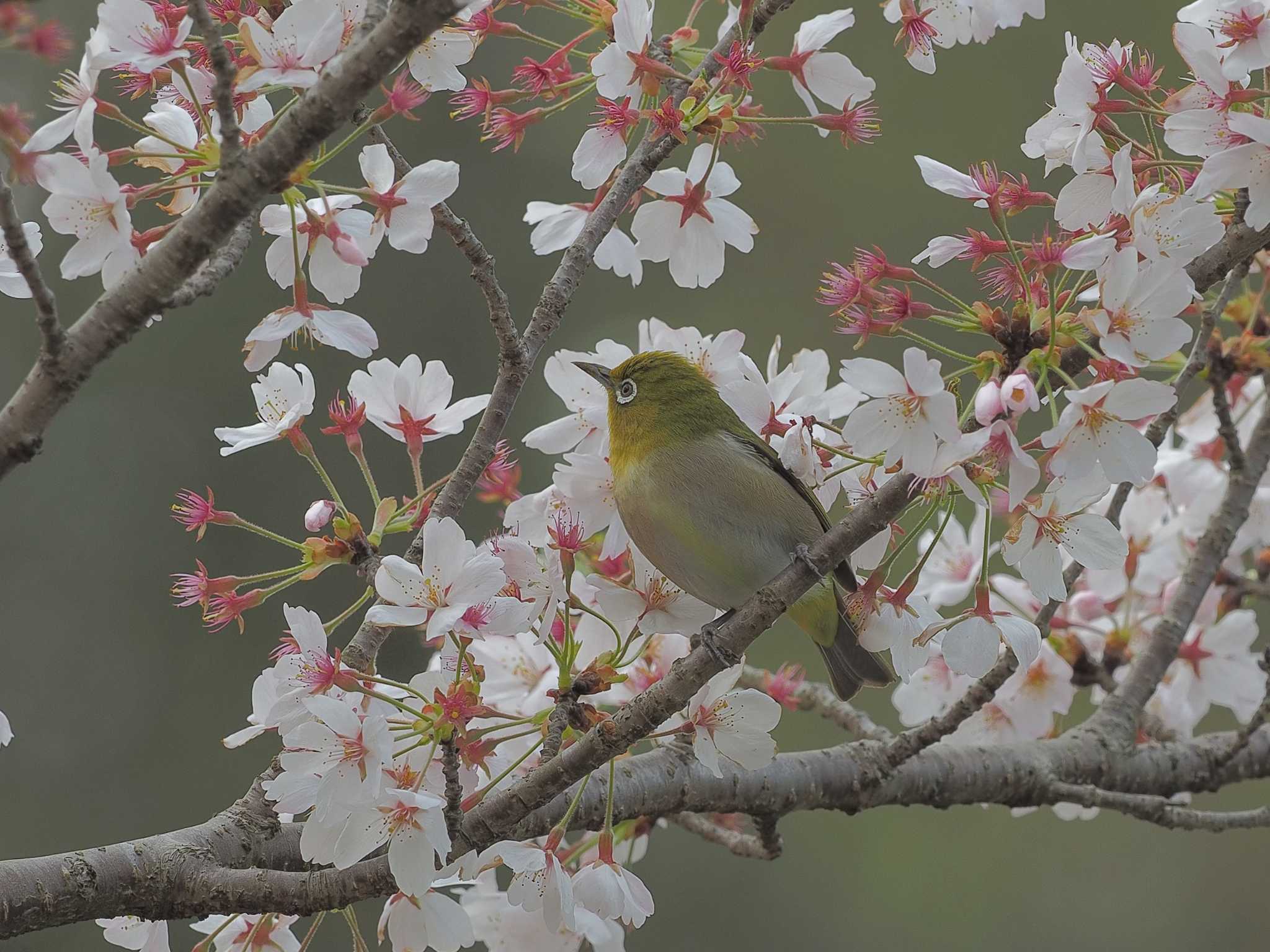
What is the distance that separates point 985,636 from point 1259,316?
5.85 ft

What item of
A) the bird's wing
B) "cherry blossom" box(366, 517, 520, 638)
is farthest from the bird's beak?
"cherry blossom" box(366, 517, 520, 638)

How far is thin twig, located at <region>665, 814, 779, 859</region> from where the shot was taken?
2.98m

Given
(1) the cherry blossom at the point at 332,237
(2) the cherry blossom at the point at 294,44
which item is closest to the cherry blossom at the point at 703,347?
(1) the cherry blossom at the point at 332,237

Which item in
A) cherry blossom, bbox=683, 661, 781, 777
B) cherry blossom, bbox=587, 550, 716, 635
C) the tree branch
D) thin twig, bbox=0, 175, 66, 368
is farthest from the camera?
the tree branch

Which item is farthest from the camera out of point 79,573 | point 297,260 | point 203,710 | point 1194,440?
point 79,573

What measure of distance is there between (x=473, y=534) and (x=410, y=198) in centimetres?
570

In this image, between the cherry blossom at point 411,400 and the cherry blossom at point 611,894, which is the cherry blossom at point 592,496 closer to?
the cherry blossom at point 411,400

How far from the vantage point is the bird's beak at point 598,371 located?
289cm

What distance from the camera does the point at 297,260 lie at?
2039 millimetres

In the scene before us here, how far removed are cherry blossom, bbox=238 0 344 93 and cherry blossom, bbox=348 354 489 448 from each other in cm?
78

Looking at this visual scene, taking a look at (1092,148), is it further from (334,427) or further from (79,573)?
(79,573)

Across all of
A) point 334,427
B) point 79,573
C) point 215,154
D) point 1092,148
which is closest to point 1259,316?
point 1092,148

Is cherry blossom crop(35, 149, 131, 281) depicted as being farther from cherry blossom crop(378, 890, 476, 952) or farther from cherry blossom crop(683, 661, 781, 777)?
cherry blossom crop(683, 661, 781, 777)

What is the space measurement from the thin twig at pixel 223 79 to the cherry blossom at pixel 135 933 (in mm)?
1487
